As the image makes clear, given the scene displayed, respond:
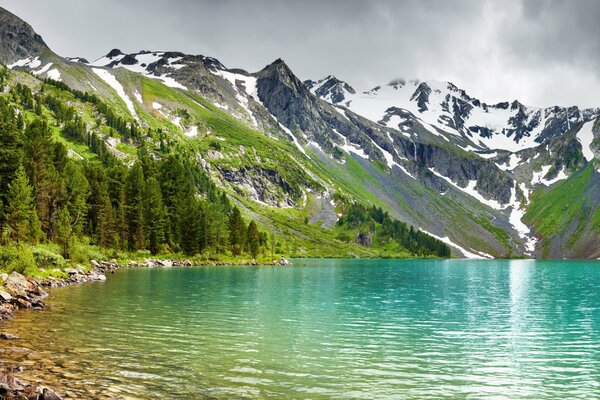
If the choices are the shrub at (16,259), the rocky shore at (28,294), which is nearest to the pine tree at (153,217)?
the rocky shore at (28,294)

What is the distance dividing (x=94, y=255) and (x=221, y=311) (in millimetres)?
59315

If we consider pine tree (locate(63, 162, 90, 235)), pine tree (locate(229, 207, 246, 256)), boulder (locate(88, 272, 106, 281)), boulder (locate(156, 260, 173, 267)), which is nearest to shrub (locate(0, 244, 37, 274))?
boulder (locate(88, 272, 106, 281))

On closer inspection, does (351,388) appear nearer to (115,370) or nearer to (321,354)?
(321,354)

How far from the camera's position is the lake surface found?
22609 mm

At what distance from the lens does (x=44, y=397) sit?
17.8 m

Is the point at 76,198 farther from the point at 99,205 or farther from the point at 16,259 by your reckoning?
→ the point at 16,259

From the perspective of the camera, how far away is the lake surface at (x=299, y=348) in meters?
22.6

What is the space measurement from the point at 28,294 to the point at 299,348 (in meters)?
27.7

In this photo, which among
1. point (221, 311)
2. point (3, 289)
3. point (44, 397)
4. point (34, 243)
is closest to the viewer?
point (44, 397)

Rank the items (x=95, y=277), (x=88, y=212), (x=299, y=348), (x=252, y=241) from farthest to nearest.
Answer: (x=252, y=241)
(x=88, y=212)
(x=95, y=277)
(x=299, y=348)

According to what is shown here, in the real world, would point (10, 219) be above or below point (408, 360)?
above

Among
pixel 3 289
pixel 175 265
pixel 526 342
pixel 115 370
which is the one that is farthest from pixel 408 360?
pixel 175 265

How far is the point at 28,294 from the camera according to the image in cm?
4431

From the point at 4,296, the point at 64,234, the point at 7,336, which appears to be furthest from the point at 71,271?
the point at 7,336
